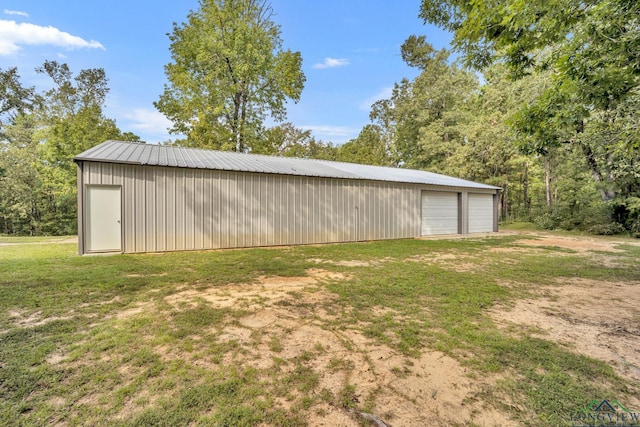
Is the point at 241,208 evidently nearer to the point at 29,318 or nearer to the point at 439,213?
the point at 29,318

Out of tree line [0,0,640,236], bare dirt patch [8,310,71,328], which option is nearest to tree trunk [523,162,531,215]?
tree line [0,0,640,236]

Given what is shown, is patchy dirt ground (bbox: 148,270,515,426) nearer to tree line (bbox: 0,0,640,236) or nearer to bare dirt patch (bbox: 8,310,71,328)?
bare dirt patch (bbox: 8,310,71,328)

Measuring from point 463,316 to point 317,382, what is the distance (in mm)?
2112

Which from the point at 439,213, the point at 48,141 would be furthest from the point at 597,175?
the point at 48,141

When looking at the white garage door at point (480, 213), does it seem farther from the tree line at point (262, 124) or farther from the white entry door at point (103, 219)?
the white entry door at point (103, 219)

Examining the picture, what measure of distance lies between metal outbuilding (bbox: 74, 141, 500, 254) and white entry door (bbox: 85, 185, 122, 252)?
0.07 ft

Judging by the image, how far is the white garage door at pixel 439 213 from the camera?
40.7 ft

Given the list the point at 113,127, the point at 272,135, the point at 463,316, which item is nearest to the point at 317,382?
the point at 463,316

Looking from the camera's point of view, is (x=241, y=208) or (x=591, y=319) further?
(x=241, y=208)

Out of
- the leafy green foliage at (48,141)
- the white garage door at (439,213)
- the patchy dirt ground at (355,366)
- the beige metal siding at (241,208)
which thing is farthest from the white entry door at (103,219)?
the leafy green foliage at (48,141)

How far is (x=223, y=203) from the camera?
831 centimetres

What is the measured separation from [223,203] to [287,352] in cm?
660

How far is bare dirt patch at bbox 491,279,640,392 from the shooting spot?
251 cm

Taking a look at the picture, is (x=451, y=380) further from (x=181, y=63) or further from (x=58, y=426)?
(x=181, y=63)
